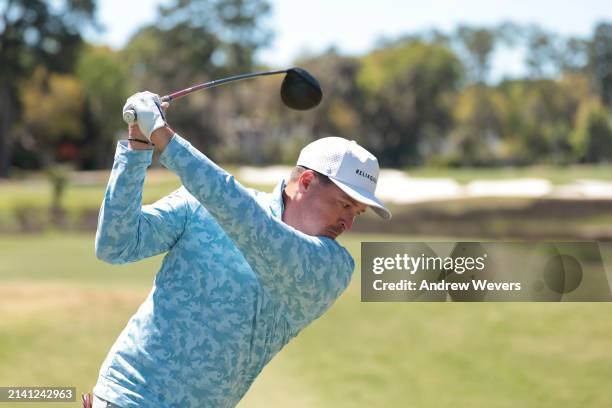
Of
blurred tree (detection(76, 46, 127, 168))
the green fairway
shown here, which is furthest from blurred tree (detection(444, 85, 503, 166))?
the green fairway

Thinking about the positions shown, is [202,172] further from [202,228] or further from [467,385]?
[467,385]

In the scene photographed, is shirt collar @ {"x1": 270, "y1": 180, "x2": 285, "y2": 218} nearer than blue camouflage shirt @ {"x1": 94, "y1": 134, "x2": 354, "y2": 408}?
No

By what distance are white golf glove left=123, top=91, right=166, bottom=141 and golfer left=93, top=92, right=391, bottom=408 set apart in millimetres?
93

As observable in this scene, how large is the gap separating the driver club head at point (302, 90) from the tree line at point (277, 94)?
35.8 meters

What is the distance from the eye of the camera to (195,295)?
212cm

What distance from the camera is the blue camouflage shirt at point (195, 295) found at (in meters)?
2.02

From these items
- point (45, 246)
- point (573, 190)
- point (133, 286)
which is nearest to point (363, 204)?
point (133, 286)

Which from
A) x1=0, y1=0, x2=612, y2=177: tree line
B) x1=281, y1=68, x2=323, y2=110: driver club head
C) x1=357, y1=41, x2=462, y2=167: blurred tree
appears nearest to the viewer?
x1=281, y1=68, x2=323, y2=110: driver club head

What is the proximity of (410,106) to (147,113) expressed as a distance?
69968 mm

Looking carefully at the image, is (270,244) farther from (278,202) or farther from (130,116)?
(130,116)

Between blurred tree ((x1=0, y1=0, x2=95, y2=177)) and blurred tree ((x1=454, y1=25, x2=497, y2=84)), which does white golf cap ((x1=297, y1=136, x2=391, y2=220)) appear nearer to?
blurred tree ((x1=0, y1=0, x2=95, y2=177))

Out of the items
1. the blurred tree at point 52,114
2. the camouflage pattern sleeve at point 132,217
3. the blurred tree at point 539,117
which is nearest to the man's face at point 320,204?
the camouflage pattern sleeve at point 132,217

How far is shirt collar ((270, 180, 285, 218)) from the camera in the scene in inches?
84.7

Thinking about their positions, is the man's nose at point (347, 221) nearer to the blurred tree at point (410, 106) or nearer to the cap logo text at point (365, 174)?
the cap logo text at point (365, 174)
